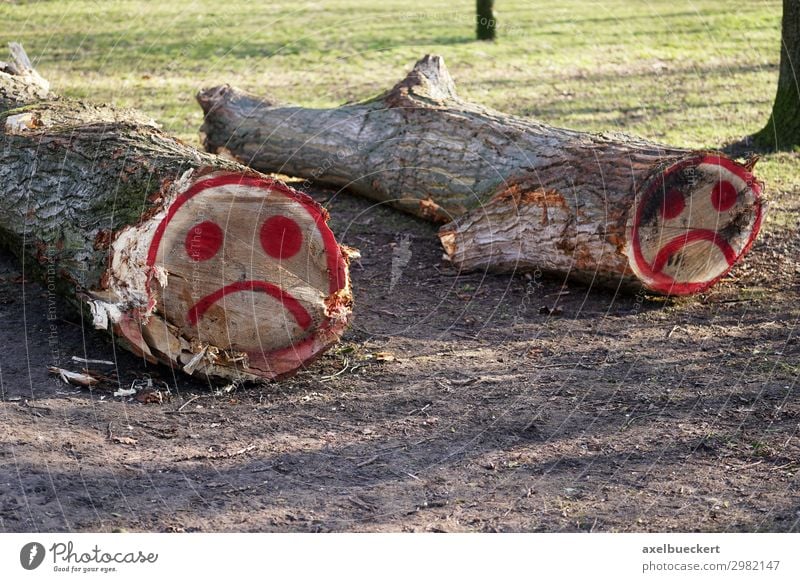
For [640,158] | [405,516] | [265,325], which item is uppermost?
[640,158]

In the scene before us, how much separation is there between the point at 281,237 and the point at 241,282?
293 millimetres

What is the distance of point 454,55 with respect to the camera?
Result: 10.9 m

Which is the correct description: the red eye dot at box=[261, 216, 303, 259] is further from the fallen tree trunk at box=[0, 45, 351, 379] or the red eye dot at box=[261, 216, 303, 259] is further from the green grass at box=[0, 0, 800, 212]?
the green grass at box=[0, 0, 800, 212]

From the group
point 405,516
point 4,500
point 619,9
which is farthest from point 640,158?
point 619,9

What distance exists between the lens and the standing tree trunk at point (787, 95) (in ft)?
25.2

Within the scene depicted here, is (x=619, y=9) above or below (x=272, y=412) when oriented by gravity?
above

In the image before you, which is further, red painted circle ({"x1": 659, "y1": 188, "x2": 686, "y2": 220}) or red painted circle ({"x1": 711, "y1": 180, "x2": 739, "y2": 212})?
red painted circle ({"x1": 711, "y1": 180, "x2": 739, "y2": 212})

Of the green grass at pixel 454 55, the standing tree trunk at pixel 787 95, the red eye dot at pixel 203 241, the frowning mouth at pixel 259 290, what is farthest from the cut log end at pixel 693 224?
the standing tree trunk at pixel 787 95

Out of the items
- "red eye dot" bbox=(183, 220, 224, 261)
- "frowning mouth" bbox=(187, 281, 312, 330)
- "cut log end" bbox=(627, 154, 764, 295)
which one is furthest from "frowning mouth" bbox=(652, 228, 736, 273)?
"red eye dot" bbox=(183, 220, 224, 261)

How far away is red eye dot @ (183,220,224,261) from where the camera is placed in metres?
4.50

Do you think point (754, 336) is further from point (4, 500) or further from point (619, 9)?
point (619, 9)

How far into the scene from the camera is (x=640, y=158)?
5.53m

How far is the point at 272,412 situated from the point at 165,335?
626mm

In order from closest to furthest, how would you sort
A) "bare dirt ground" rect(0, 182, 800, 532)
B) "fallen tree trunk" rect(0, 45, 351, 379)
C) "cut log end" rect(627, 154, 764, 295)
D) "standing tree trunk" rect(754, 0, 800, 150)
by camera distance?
"bare dirt ground" rect(0, 182, 800, 532), "fallen tree trunk" rect(0, 45, 351, 379), "cut log end" rect(627, 154, 764, 295), "standing tree trunk" rect(754, 0, 800, 150)
